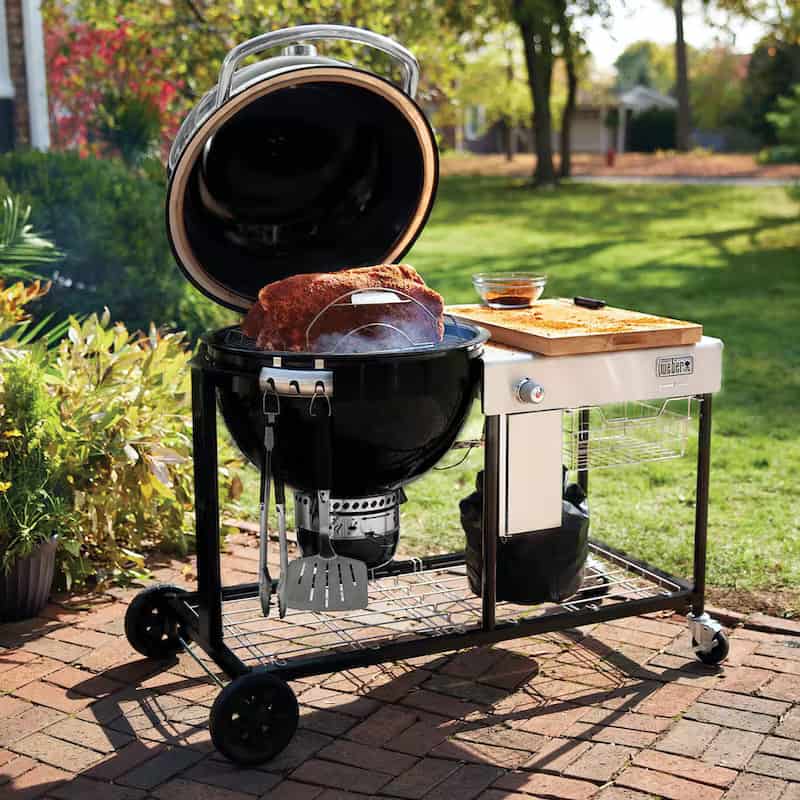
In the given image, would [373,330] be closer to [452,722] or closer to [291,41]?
[291,41]

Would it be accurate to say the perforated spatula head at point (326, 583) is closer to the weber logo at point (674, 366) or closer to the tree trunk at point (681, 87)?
the weber logo at point (674, 366)

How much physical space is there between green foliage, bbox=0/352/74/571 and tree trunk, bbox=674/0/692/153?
105 feet

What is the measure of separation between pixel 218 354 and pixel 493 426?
0.74 m

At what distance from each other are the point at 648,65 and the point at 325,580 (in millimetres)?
68444

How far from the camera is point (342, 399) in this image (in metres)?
2.90

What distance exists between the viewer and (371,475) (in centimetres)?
309

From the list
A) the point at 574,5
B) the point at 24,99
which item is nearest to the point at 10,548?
the point at 24,99

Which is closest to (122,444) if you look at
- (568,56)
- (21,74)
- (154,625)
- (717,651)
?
(154,625)

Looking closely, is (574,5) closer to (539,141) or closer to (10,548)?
(539,141)

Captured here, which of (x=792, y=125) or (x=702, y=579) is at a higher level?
(x=792, y=125)

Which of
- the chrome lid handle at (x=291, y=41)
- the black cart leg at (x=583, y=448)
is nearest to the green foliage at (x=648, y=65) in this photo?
the black cart leg at (x=583, y=448)

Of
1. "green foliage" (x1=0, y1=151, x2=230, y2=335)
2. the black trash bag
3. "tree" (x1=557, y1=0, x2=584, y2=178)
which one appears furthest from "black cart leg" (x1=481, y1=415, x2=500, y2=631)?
"tree" (x1=557, y1=0, x2=584, y2=178)

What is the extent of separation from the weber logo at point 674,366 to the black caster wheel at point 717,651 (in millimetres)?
776

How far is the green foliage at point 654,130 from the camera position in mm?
40906
